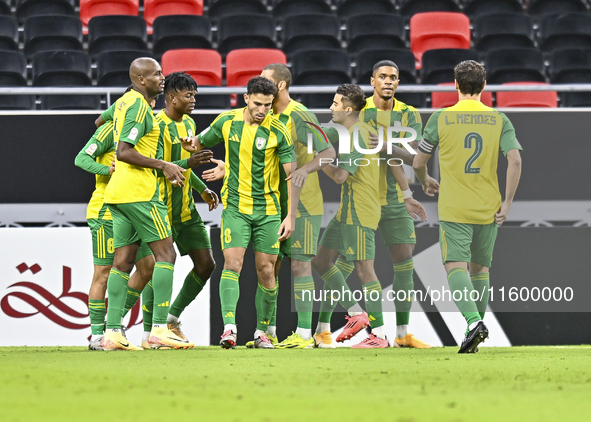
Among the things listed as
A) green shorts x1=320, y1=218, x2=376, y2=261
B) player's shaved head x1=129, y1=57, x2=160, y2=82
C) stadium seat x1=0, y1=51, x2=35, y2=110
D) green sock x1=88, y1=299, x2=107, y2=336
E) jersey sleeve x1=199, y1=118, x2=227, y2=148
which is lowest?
green sock x1=88, y1=299, x2=107, y2=336

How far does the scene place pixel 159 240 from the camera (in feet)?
17.2

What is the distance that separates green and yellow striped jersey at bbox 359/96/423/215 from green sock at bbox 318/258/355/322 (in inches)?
22.2

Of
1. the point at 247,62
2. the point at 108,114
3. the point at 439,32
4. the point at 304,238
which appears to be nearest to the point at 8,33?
the point at 247,62

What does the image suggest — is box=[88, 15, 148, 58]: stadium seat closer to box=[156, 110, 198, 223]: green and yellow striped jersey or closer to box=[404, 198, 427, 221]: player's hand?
box=[156, 110, 198, 223]: green and yellow striped jersey

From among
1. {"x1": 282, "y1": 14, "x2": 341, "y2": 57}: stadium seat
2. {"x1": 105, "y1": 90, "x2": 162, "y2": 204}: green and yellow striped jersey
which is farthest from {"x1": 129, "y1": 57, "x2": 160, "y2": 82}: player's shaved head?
{"x1": 282, "y1": 14, "x2": 341, "y2": 57}: stadium seat

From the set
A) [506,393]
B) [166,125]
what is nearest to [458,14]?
[166,125]

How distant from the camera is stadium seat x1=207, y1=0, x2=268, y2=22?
10.7 m

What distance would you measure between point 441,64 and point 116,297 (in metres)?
5.42

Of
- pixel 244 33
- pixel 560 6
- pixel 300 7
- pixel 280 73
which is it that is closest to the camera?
pixel 280 73

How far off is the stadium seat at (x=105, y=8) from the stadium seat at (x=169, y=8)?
0.16 metres

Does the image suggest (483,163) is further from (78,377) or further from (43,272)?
(43,272)

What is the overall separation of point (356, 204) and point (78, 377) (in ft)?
10.3

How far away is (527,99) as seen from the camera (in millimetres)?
9141

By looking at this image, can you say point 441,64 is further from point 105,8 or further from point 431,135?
point 105,8
